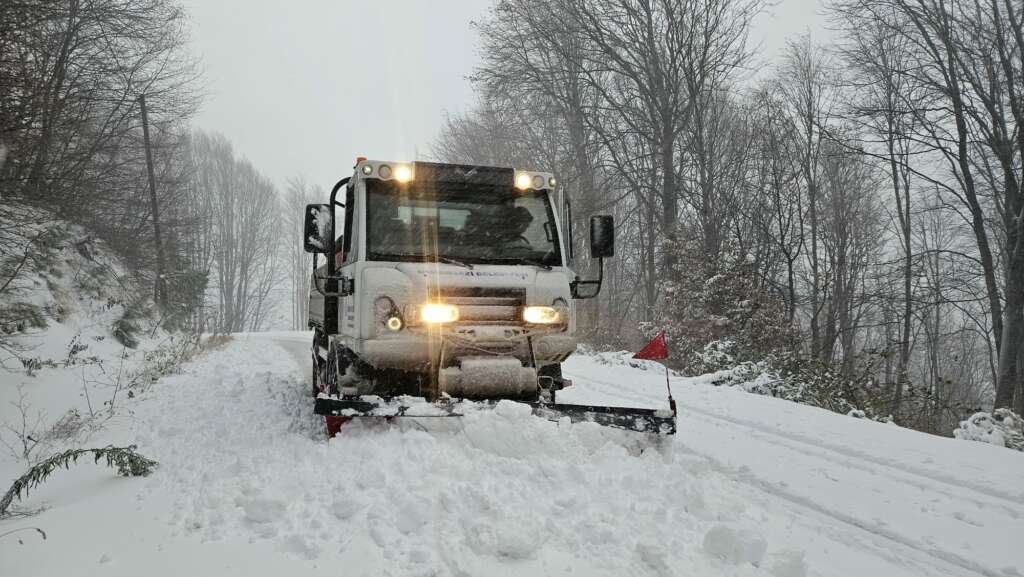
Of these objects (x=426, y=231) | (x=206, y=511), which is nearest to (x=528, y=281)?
(x=426, y=231)

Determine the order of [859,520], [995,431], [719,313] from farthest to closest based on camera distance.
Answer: [719,313], [995,431], [859,520]

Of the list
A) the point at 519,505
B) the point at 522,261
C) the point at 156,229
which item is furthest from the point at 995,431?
the point at 156,229

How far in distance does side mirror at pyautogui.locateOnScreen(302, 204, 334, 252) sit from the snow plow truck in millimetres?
10

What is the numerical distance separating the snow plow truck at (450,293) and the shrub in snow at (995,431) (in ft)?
13.3

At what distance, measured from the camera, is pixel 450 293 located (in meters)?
4.55

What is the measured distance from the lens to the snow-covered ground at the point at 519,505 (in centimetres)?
257

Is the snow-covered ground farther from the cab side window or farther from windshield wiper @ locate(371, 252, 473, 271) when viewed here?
the cab side window

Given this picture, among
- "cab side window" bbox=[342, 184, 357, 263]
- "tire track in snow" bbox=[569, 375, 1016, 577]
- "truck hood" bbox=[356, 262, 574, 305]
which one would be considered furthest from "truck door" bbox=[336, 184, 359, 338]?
"tire track in snow" bbox=[569, 375, 1016, 577]

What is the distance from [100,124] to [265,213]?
34.8 m

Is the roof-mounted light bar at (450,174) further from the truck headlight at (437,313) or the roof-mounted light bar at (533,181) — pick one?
the truck headlight at (437,313)

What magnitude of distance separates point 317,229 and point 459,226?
1.29m

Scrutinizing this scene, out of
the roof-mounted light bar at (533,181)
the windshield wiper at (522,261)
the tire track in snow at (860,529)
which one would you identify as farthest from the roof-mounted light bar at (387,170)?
the tire track in snow at (860,529)

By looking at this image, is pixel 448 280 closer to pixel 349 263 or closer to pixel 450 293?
pixel 450 293

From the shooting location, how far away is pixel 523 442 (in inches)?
151
